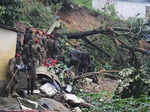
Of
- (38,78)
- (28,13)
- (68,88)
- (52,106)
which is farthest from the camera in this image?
(28,13)

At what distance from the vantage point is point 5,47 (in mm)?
10211

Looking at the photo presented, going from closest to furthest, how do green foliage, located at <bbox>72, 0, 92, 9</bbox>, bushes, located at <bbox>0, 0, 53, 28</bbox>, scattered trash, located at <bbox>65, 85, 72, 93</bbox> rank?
scattered trash, located at <bbox>65, 85, 72, 93</bbox> < bushes, located at <bbox>0, 0, 53, 28</bbox> < green foliage, located at <bbox>72, 0, 92, 9</bbox>

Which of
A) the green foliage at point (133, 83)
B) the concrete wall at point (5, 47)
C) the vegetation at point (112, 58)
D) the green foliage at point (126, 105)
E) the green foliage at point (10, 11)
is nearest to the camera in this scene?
the green foliage at point (126, 105)

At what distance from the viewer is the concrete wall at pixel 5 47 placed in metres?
10.1

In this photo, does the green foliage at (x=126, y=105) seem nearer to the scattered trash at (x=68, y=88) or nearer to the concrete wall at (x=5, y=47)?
the scattered trash at (x=68, y=88)

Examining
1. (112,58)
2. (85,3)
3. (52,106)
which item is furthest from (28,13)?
A: (52,106)

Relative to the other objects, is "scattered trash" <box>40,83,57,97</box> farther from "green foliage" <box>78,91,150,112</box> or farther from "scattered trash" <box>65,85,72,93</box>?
"green foliage" <box>78,91,150,112</box>

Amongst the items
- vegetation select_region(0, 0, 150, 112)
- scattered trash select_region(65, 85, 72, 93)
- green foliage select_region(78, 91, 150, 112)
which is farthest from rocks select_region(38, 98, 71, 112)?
scattered trash select_region(65, 85, 72, 93)

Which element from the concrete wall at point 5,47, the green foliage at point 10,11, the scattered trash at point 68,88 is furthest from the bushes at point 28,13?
the scattered trash at point 68,88

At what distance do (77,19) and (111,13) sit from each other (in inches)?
139

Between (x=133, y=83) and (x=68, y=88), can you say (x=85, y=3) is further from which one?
(x=133, y=83)

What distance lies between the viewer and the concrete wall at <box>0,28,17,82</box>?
1006 centimetres

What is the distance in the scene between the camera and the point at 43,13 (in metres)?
17.7

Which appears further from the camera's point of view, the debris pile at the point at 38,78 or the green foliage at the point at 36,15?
the green foliage at the point at 36,15
